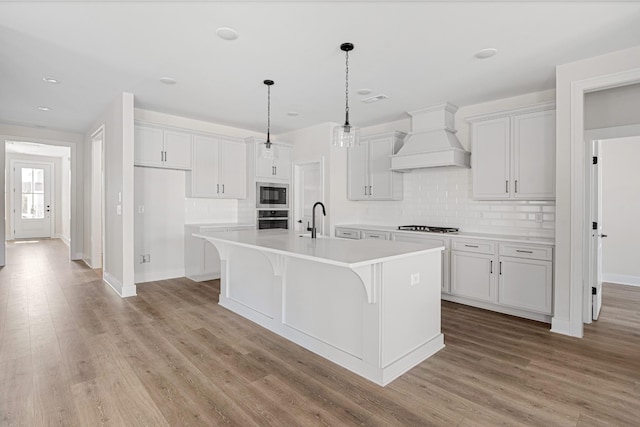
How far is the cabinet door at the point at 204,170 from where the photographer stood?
215 inches

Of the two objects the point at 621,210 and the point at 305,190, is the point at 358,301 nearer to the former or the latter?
the point at 305,190

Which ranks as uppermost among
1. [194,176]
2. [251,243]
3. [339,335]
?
[194,176]

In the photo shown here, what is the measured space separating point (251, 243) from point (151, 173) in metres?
3.14

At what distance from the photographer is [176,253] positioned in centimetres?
560

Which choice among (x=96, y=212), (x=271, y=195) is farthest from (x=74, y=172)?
(x=271, y=195)

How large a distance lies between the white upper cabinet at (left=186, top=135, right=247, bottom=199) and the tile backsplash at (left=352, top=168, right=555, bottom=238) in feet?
Answer: 7.79

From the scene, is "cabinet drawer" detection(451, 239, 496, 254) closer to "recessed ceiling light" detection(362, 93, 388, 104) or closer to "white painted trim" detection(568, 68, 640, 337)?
"white painted trim" detection(568, 68, 640, 337)

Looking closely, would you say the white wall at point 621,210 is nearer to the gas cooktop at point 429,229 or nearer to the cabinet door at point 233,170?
the gas cooktop at point 429,229

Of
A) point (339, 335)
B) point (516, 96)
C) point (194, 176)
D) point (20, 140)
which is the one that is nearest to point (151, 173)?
point (194, 176)

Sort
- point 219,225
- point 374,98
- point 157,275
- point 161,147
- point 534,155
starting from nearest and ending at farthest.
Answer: point 534,155
point 374,98
point 161,147
point 157,275
point 219,225

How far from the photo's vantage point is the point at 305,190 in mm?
6426

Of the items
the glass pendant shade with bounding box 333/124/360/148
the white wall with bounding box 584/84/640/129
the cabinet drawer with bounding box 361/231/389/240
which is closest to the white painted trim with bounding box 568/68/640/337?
the white wall with bounding box 584/84/640/129

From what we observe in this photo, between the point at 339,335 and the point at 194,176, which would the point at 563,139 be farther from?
the point at 194,176

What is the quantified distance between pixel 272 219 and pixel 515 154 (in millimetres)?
3986
